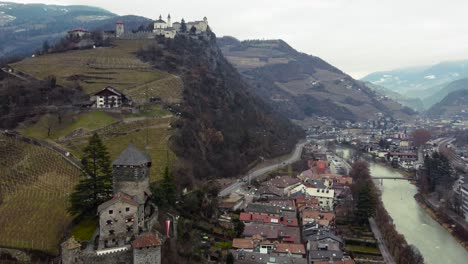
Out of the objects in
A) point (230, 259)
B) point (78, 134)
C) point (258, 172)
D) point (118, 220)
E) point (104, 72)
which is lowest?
point (258, 172)

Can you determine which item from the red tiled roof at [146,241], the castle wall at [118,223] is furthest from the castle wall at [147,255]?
the castle wall at [118,223]

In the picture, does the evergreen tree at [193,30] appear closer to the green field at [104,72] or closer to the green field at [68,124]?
the green field at [104,72]

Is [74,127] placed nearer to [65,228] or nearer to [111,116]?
[111,116]

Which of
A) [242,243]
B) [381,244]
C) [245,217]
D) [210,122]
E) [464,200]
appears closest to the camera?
[242,243]

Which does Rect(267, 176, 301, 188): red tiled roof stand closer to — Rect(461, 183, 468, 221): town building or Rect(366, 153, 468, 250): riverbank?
Rect(366, 153, 468, 250): riverbank

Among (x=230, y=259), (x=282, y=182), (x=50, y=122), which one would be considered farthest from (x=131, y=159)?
(x=282, y=182)

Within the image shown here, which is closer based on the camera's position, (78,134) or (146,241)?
(146,241)

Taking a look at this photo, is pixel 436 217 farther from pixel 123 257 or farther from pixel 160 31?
pixel 160 31

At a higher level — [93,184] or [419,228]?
[93,184]
